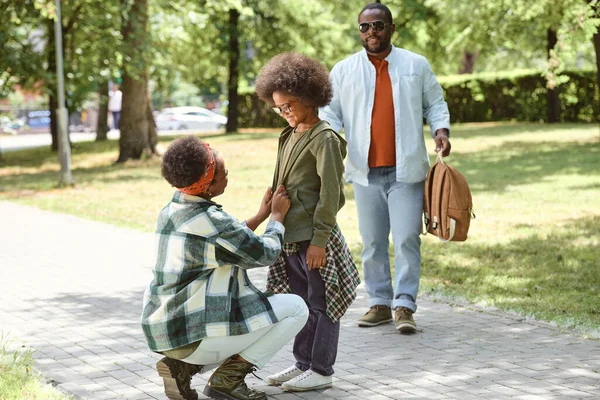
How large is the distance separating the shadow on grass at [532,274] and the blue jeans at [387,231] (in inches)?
42.3

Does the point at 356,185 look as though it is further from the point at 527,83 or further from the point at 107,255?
the point at 527,83

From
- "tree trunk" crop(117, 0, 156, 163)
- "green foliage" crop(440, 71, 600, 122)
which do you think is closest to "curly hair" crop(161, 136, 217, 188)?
"tree trunk" crop(117, 0, 156, 163)

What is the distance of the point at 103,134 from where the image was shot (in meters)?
35.1

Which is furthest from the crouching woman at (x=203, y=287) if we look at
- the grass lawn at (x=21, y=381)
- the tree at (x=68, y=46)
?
the tree at (x=68, y=46)

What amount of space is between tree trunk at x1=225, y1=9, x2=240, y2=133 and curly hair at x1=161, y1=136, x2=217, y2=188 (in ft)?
97.8

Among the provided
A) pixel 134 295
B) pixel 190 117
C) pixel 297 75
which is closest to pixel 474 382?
pixel 297 75

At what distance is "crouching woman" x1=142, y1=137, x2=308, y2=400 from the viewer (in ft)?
13.8

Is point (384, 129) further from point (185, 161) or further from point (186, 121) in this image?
point (186, 121)

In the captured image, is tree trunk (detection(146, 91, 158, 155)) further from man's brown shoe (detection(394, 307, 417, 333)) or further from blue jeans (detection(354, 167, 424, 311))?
man's brown shoe (detection(394, 307, 417, 333))

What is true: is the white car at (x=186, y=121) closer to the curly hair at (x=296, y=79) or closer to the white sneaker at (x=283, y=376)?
the white sneaker at (x=283, y=376)

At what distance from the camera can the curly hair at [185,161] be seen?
4199 mm

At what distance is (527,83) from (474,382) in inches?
1127

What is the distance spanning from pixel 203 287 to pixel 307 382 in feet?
2.94

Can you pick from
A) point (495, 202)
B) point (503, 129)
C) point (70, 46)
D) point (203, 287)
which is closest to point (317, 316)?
point (203, 287)
